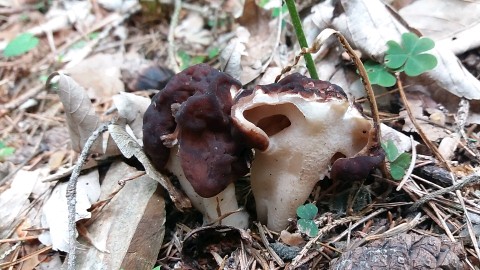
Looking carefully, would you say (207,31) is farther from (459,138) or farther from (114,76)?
(459,138)

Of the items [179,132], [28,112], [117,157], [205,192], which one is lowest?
[28,112]

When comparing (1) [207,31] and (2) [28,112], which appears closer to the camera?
(2) [28,112]

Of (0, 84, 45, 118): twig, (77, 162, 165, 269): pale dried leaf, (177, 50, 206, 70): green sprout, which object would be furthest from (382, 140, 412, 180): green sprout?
(0, 84, 45, 118): twig

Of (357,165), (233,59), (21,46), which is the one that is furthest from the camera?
(21,46)

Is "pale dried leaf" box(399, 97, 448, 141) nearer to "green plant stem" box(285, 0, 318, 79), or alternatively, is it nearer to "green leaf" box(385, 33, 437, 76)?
"green leaf" box(385, 33, 437, 76)

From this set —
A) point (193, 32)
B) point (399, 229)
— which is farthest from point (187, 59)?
point (399, 229)

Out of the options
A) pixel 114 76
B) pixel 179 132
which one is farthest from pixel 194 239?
pixel 114 76

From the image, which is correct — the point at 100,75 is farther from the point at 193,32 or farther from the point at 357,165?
the point at 357,165
